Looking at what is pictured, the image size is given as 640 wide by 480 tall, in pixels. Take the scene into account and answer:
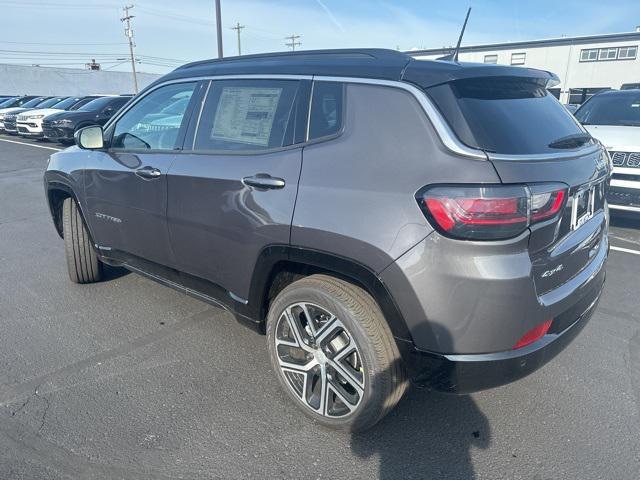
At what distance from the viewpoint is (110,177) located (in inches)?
139

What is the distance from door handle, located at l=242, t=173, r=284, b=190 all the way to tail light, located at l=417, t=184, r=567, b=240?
0.81 m

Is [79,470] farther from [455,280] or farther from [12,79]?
[12,79]

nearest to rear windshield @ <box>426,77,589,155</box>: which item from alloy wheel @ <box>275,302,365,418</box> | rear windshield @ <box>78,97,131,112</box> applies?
alloy wheel @ <box>275,302,365,418</box>

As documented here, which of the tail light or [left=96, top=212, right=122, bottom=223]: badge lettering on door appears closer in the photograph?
the tail light

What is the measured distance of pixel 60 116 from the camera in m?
14.8

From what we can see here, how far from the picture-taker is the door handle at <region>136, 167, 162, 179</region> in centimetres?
314

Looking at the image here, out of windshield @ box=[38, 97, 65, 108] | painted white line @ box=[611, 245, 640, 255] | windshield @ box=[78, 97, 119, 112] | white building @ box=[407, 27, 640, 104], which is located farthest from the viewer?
white building @ box=[407, 27, 640, 104]

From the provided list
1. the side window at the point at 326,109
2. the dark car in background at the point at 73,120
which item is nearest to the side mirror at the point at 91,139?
the side window at the point at 326,109

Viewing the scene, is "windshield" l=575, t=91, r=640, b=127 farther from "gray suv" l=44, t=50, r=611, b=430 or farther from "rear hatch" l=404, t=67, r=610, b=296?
"rear hatch" l=404, t=67, r=610, b=296

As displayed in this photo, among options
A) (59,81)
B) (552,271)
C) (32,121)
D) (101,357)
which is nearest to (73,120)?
(32,121)

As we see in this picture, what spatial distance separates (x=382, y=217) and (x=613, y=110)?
6.04 metres

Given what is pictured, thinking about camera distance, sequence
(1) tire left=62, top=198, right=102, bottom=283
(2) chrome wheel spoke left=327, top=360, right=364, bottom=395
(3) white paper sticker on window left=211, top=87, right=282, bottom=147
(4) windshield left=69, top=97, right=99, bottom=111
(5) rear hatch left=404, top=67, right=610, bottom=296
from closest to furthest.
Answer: (5) rear hatch left=404, top=67, right=610, bottom=296 < (2) chrome wheel spoke left=327, top=360, right=364, bottom=395 < (3) white paper sticker on window left=211, top=87, right=282, bottom=147 < (1) tire left=62, top=198, right=102, bottom=283 < (4) windshield left=69, top=97, right=99, bottom=111

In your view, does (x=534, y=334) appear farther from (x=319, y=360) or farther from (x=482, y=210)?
(x=319, y=360)

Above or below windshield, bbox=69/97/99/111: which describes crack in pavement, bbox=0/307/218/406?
above
